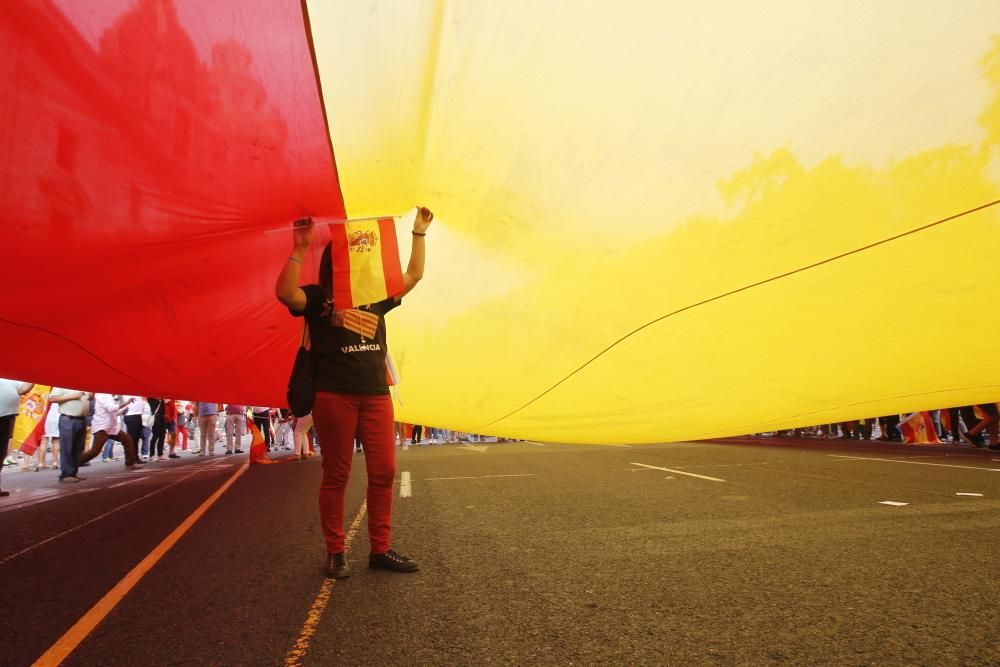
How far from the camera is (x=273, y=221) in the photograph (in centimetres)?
321

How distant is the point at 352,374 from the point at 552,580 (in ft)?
4.86

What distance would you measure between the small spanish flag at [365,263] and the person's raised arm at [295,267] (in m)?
0.26

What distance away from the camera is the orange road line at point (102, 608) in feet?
7.20

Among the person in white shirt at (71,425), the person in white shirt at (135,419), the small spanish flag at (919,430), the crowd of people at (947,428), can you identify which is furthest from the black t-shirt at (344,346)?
the small spanish flag at (919,430)

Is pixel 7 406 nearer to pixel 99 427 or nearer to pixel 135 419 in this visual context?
pixel 99 427

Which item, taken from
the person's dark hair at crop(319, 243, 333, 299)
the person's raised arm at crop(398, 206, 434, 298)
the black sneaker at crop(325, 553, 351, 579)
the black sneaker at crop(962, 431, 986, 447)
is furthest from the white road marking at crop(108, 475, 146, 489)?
the black sneaker at crop(962, 431, 986, 447)

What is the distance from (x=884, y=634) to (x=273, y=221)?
341 cm

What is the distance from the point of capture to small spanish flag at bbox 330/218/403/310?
3057 mm

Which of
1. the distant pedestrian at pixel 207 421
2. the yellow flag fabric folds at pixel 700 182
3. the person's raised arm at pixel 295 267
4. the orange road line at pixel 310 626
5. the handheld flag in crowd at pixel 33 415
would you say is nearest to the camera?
the yellow flag fabric folds at pixel 700 182

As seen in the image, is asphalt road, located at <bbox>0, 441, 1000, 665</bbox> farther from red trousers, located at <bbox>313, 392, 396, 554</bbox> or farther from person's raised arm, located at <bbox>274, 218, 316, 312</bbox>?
person's raised arm, located at <bbox>274, 218, 316, 312</bbox>

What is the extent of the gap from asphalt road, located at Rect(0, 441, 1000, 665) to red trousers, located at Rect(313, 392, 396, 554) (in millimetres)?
295

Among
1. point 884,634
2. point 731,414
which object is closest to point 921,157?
point 884,634

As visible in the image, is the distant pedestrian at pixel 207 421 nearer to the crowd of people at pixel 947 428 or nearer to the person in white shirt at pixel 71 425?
the person in white shirt at pixel 71 425

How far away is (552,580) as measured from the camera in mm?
2955
